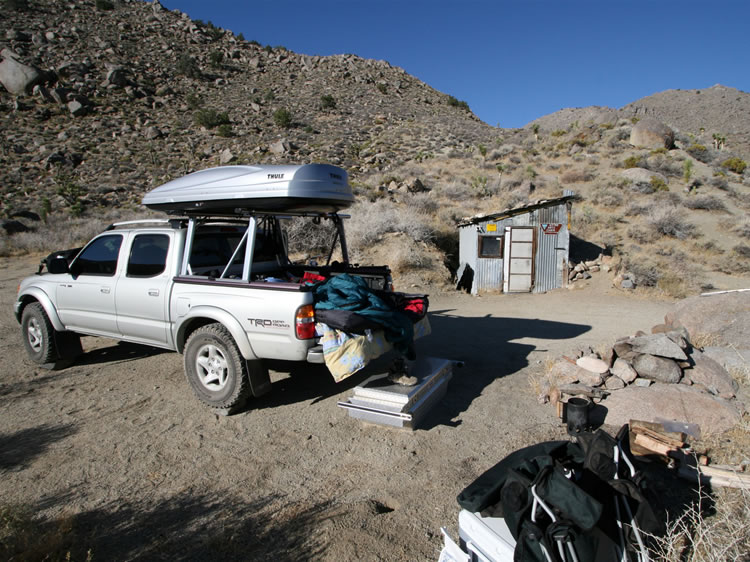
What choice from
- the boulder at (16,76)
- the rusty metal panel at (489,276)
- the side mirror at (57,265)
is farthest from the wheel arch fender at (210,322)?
the boulder at (16,76)

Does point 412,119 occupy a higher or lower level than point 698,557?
higher

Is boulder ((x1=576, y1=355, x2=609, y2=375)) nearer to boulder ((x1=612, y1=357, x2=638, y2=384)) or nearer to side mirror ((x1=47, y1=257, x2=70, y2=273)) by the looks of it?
boulder ((x1=612, y1=357, x2=638, y2=384))

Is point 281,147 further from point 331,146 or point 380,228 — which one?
point 380,228

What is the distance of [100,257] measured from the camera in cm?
590

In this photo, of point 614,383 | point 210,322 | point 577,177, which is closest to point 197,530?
point 210,322

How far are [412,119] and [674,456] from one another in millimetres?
44091

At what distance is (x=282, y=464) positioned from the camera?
3945 millimetres

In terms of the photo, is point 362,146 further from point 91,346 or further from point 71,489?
point 71,489

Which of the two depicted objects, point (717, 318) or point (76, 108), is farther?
point (76, 108)

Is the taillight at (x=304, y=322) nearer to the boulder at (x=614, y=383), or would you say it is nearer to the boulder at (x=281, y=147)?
the boulder at (x=614, y=383)

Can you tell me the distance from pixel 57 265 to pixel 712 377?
796 cm

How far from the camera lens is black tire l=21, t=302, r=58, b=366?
628cm

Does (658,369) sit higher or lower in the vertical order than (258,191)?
lower

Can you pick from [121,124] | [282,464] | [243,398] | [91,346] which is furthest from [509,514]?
[121,124]
